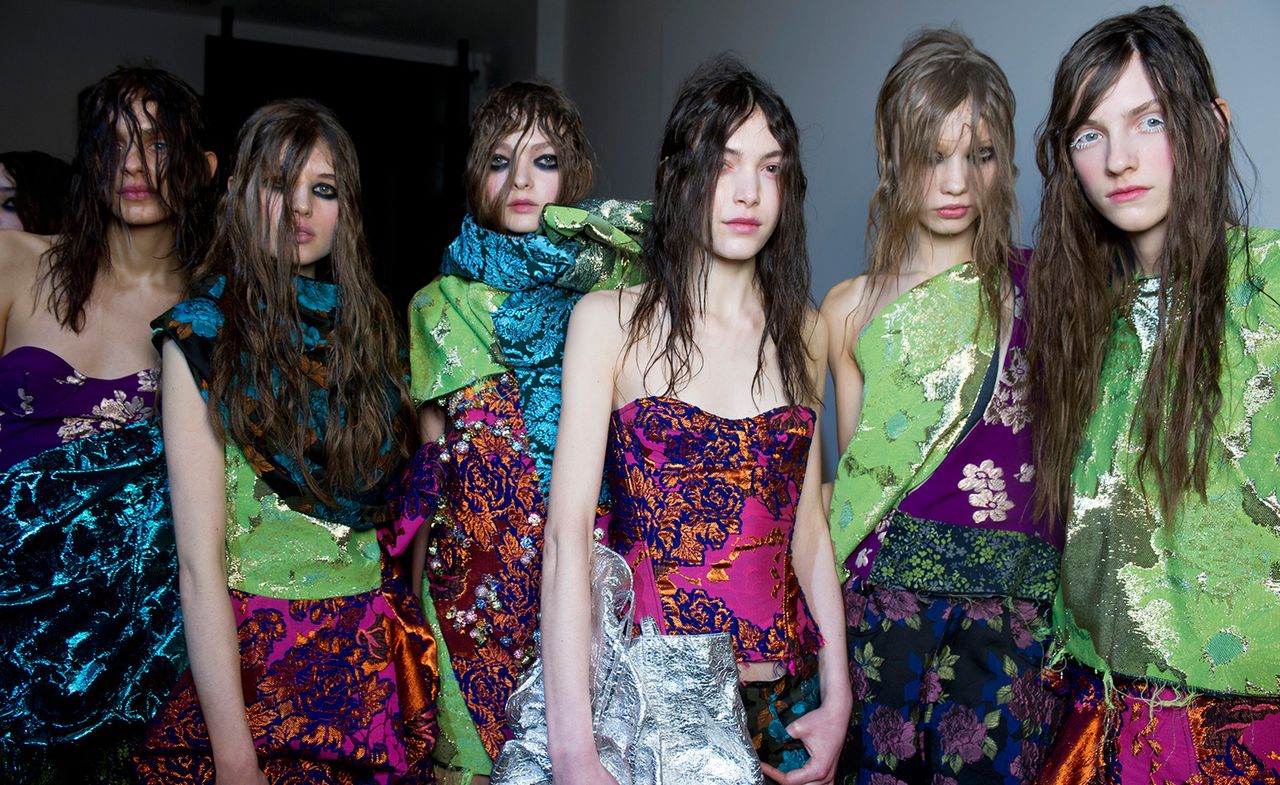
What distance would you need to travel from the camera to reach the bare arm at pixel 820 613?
1554 mm

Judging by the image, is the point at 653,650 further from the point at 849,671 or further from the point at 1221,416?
the point at 1221,416

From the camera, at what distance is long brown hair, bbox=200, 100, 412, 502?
1.59m

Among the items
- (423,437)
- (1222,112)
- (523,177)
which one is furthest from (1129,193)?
(423,437)

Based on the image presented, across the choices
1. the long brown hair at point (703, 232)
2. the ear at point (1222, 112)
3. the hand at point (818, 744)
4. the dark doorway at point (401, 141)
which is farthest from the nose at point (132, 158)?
the dark doorway at point (401, 141)

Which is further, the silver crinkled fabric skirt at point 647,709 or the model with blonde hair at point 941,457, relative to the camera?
the model with blonde hair at point 941,457

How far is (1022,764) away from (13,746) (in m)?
1.44

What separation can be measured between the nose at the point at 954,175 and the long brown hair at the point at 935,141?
1 cm

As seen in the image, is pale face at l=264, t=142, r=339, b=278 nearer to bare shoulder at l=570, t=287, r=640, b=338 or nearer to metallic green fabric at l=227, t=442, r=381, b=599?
metallic green fabric at l=227, t=442, r=381, b=599

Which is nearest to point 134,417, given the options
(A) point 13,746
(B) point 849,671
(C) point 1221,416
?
(A) point 13,746

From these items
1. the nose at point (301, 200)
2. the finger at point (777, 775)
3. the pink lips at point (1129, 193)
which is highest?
the pink lips at point (1129, 193)

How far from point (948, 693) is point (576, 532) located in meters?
0.60

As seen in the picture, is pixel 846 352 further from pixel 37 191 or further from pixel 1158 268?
pixel 37 191

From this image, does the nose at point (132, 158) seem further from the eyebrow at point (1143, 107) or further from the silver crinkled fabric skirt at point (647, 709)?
Result: the eyebrow at point (1143, 107)

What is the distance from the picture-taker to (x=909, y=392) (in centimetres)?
176
